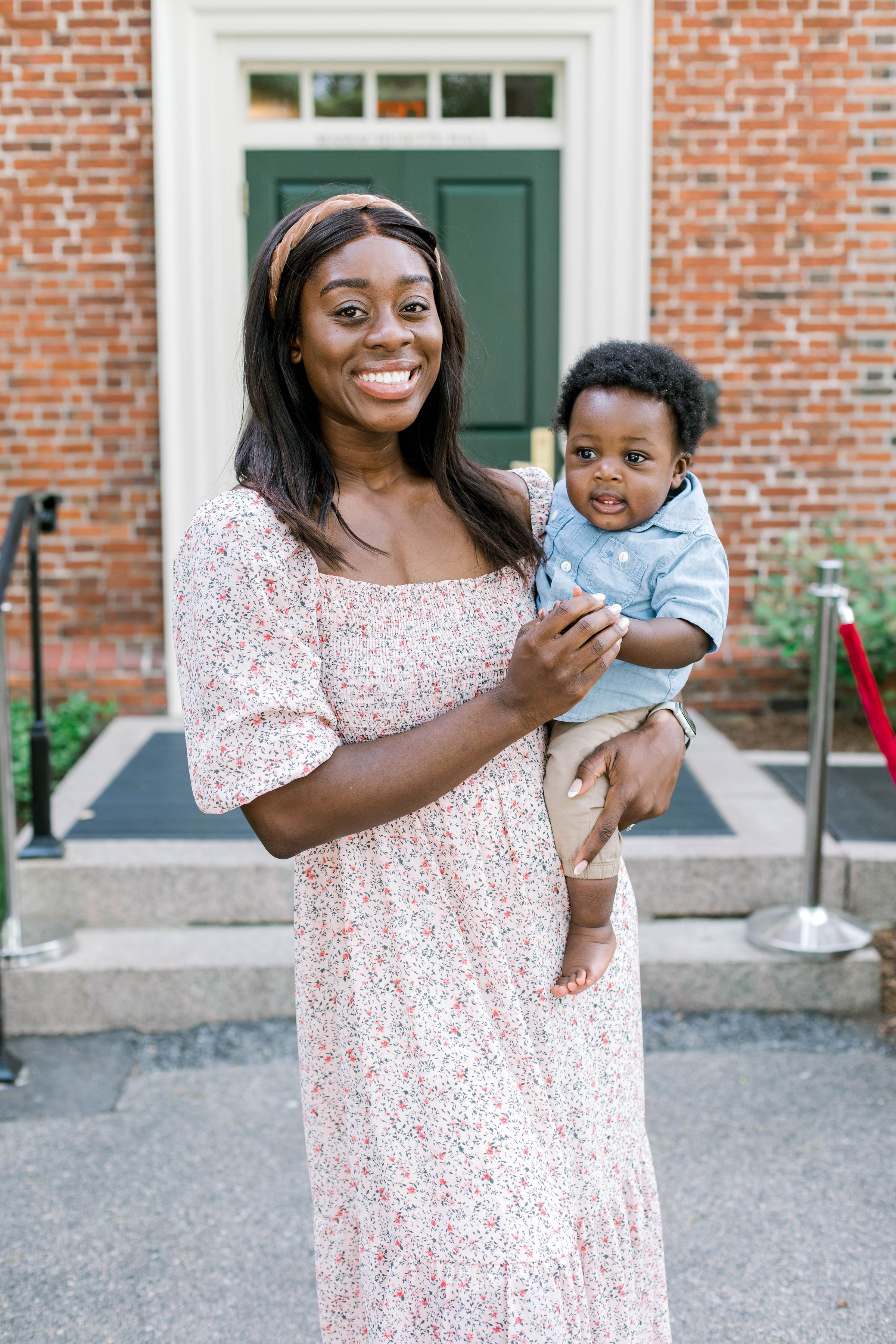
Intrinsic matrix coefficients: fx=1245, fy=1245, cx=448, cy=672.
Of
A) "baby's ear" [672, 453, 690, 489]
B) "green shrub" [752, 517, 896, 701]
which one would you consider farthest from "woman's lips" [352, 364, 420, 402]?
"green shrub" [752, 517, 896, 701]

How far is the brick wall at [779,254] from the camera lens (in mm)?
5844

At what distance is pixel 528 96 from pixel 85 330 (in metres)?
2.40

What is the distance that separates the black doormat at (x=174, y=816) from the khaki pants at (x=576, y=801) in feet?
8.63

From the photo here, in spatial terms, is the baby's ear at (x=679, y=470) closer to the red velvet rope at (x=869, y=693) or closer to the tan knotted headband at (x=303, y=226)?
the tan knotted headband at (x=303, y=226)

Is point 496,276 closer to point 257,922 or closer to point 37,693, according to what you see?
point 37,693

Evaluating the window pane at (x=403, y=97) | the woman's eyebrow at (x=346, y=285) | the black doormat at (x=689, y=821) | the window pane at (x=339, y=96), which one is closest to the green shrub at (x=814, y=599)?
the black doormat at (x=689, y=821)

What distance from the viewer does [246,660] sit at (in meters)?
1.54

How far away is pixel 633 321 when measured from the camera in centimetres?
598

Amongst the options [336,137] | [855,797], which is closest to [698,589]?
[855,797]

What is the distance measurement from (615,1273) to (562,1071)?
299 millimetres

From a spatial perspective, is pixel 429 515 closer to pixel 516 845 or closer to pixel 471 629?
pixel 471 629

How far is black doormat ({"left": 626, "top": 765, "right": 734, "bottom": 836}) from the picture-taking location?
4.61m

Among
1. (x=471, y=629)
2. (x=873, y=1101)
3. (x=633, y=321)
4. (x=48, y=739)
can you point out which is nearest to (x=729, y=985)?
(x=873, y=1101)

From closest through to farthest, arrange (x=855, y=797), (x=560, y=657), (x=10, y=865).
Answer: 1. (x=560, y=657)
2. (x=10, y=865)
3. (x=855, y=797)
